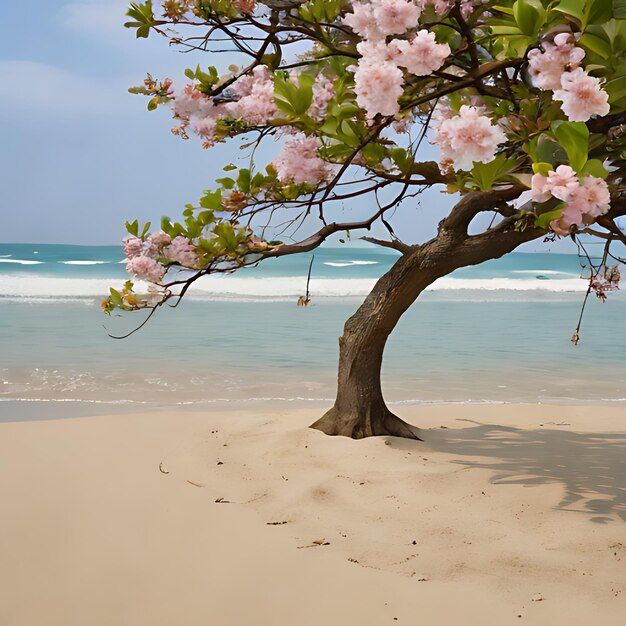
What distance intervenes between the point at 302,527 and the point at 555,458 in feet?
6.25

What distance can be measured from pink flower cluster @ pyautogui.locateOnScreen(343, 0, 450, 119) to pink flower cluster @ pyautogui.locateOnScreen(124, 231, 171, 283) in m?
1.81

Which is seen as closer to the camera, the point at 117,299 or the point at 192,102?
the point at 192,102

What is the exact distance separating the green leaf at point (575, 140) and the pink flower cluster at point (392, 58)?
47 centimetres

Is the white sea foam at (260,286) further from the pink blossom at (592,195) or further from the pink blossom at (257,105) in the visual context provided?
the pink blossom at (592,195)

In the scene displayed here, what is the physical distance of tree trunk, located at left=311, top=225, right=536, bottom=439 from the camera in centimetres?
464

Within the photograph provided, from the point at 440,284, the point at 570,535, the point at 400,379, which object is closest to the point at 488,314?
the point at 400,379

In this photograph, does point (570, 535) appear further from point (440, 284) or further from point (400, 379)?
point (440, 284)

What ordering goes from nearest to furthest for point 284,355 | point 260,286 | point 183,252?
1. point 183,252
2. point 284,355
3. point 260,286

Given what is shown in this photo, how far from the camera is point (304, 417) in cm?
535

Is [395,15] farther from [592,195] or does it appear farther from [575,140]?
[592,195]

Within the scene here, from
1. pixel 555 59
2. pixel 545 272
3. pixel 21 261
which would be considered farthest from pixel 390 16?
pixel 21 261

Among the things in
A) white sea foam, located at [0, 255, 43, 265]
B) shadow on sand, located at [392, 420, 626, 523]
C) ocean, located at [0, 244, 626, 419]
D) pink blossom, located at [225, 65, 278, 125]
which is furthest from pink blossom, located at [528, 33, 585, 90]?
white sea foam, located at [0, 255, 43, 265]

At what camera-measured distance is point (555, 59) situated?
2451mm

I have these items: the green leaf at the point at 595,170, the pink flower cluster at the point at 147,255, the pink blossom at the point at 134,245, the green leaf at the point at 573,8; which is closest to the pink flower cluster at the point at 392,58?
the green leaf at the point at 573,8
